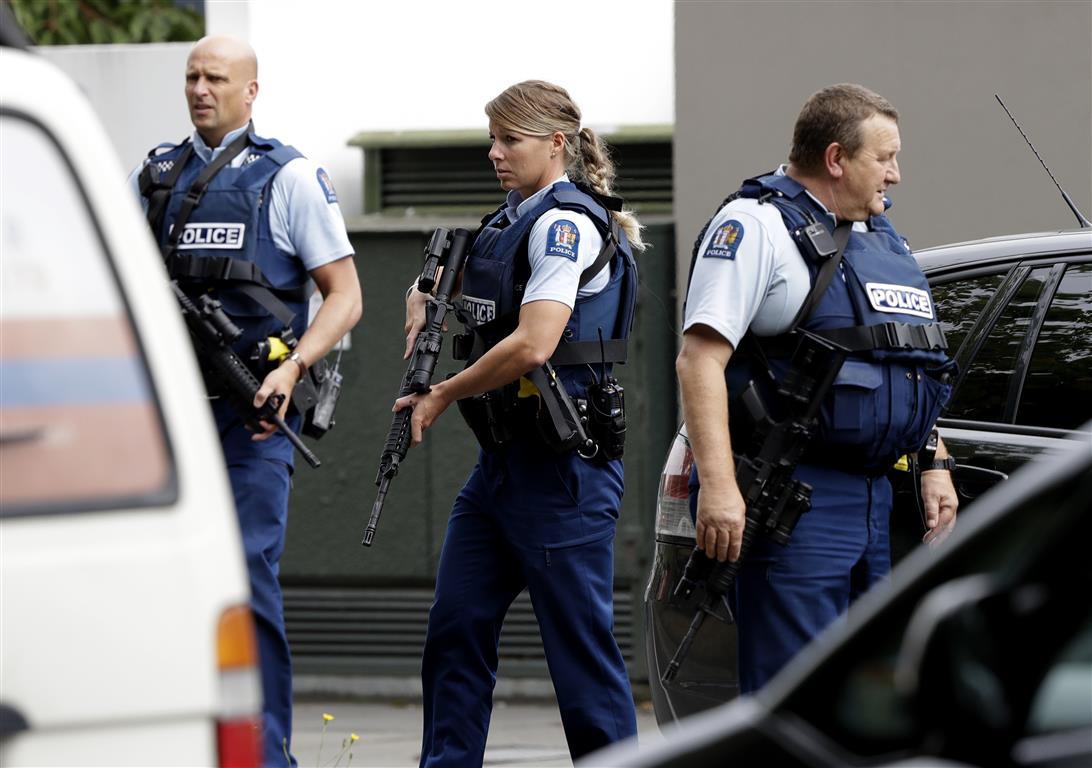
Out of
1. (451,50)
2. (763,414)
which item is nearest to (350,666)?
(451,50)

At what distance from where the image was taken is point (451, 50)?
7.13m

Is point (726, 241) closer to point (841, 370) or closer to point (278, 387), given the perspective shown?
point (841, 370)

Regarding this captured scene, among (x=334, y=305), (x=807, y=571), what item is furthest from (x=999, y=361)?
(x=334, y=305)

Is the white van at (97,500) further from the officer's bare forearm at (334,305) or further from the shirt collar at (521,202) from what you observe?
the officer's bare forearm at (334,305)

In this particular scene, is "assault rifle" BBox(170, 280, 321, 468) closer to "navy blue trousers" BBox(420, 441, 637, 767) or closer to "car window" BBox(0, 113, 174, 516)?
"navy blue trousers" BBox(420, 441, 637, 767)

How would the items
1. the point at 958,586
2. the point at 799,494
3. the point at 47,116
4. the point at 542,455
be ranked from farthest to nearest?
the point at 542,455, the point at 799,494, the point at 47,116, the point at 958,586

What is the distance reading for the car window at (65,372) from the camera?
7.25 ft

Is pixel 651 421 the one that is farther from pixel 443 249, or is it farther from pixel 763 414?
pixel 763 414

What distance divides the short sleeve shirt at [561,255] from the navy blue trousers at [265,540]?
0.85m

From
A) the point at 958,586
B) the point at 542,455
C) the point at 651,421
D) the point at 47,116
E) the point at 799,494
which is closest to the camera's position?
the point at 958,586

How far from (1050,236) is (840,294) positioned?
922 millimetres

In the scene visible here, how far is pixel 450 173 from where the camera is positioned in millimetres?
7215

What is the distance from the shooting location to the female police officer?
416 centimetres

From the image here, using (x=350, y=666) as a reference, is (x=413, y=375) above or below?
above
